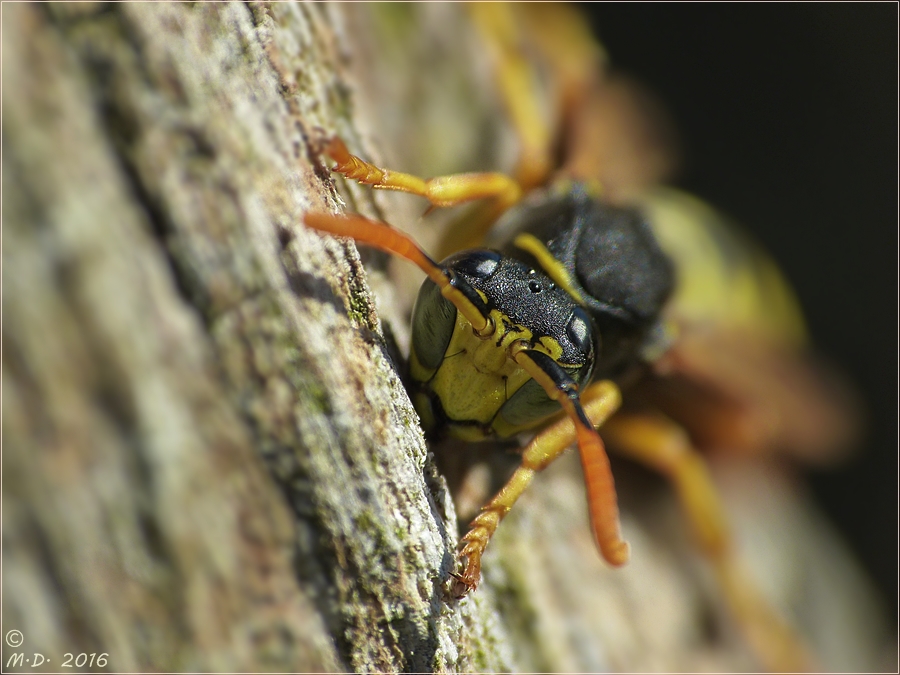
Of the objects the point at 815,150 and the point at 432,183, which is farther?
the point at 815,150

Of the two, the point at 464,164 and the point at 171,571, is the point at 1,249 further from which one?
the point at 464,164

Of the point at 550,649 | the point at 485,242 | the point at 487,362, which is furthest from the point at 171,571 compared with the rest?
the point at 485,242

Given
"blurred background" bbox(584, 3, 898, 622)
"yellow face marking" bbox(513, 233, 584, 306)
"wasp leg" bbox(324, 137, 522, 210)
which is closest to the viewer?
"wasp leg" bbox(324, 137, 522, 210)

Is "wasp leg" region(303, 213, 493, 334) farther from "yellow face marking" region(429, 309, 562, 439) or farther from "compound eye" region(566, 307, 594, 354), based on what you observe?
"compound eye" region(566, 307, 594, 354)

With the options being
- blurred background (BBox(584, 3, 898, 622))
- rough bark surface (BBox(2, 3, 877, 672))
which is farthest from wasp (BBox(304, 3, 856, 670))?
blurred background (BBox(584, 3, 898, 622))

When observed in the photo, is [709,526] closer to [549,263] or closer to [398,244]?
[549,263]

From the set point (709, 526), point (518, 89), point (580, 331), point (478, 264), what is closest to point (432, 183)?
point (478, 264)

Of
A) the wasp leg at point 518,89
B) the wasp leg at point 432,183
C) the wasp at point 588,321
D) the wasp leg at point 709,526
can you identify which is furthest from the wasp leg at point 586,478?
the wasp leg at point 518,89
